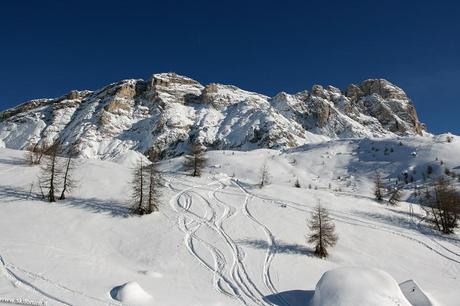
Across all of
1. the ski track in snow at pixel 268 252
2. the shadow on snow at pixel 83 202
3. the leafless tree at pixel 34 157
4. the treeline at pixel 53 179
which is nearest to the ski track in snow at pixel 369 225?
the ski track in snow at pixel 268 252

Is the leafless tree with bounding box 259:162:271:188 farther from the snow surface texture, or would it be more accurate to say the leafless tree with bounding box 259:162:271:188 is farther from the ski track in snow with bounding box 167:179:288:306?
the ski track in snow with bounding box 167:179:288:306

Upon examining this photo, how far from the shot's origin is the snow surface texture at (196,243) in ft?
73.4

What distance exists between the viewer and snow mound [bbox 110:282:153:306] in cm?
1912

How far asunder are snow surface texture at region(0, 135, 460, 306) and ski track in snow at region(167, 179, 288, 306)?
0.40 ft

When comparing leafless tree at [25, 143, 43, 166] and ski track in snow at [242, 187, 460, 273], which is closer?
ski track in snow at [242, 187, 460, 273]

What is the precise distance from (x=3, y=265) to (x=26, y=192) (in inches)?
814

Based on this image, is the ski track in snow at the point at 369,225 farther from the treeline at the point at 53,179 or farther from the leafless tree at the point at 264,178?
the treeline at the point at 53,179

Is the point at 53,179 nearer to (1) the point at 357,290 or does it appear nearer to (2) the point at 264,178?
(1) the point at 357,290

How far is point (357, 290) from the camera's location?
20000mm

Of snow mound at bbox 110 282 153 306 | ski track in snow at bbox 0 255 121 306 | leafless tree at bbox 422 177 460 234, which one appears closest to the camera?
ski track in snow at bbox 0 255 121 306

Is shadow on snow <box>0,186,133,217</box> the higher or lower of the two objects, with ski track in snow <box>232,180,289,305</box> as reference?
higher

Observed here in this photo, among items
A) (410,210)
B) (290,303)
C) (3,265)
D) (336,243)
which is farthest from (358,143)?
(3,265)

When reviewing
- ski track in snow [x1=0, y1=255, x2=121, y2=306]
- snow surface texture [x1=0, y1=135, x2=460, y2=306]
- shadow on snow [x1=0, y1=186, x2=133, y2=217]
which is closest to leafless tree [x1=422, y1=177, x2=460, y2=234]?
snow surface texture [x1=0, y1=135, x2=460, y2=306]

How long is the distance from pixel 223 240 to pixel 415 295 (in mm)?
15376
